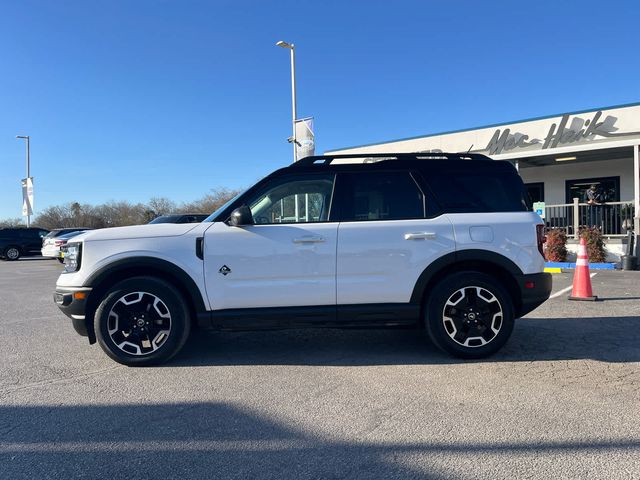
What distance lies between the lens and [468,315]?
4.73 meters

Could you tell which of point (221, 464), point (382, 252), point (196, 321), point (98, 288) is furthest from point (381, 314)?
point (98, 288)

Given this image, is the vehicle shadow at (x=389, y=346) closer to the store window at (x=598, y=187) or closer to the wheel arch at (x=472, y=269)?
the wheel arch at (x=472, y=269)

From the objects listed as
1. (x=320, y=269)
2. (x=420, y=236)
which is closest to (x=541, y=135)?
(x=420, y=236)

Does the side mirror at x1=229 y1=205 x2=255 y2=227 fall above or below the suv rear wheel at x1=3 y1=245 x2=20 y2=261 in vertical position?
above

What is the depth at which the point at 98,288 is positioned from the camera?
183 inches

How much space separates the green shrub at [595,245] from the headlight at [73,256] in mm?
13127

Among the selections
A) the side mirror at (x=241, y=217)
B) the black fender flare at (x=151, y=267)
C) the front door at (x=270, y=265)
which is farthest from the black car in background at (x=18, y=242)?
the side mirror at (x=241, y=217)

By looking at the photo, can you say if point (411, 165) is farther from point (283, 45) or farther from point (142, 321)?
point (283, 45)

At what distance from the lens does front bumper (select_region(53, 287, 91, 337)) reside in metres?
4.57

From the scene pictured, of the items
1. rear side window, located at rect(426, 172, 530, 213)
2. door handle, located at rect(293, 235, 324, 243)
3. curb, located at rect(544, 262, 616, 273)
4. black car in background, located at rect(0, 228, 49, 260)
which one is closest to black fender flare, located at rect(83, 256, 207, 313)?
door handle, located at rect(293, 235, 324, 243)

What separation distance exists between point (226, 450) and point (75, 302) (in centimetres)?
247

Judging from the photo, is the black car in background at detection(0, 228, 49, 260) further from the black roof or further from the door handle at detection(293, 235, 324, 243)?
the door handle at detection(293, 235, 324, 243)

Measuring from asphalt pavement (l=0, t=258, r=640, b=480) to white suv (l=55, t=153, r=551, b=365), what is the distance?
44 centimetres

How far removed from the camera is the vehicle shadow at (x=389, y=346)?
4.83 meters
